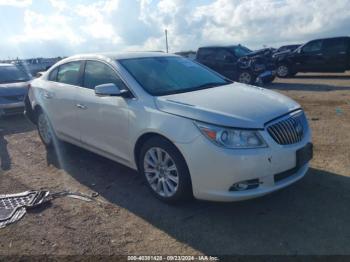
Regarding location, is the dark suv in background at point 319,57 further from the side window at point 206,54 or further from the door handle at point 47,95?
the door handle at point 47,95

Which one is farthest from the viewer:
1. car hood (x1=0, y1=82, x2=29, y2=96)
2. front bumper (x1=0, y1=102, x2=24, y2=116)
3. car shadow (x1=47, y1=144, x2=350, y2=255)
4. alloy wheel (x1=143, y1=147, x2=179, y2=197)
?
car hood (x1=0, y1=82, x2=29, y2=96)

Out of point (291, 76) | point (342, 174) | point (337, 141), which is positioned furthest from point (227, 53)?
point (342, 174)

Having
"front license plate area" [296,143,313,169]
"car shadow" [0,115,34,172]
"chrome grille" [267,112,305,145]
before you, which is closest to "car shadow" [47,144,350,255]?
"front license plate area" [296,143,313,169]

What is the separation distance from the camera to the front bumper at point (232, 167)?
314cm

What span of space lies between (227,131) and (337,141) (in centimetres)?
334

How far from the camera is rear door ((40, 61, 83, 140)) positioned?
494cm

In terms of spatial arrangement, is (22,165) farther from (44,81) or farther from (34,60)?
(34,60)

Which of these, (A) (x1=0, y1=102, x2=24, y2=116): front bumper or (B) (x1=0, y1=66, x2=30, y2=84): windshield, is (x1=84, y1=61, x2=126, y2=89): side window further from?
(B) (x1=0, y1=66, x2=30, y2=84): windshield

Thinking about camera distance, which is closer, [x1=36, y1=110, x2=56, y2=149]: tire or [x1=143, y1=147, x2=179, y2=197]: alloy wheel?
[x1=143, y1=147, x2=179, y2=197]: alloy wheel

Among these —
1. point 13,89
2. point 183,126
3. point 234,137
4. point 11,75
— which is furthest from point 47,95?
point 11,75

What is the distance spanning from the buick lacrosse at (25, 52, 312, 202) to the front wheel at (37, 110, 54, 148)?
912 mm

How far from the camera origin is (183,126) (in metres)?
3.36

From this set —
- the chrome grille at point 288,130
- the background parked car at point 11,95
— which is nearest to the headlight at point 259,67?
the background parked car at point 11,95

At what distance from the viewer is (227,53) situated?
566 inches
